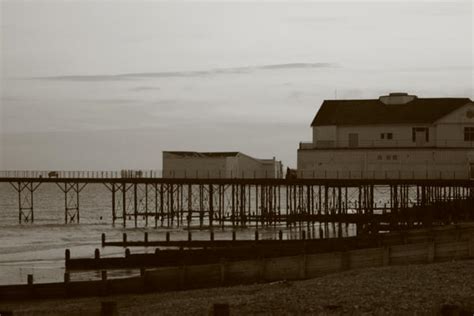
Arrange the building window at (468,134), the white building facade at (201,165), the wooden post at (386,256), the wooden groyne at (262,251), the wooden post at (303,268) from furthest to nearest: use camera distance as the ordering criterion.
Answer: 1. the white building facade at (201,165)
2. the building window at (468,134)
3. the wooden groyne at (262,251)
4. the wooden post at (386,256)
5. the wooden post at (303,268)

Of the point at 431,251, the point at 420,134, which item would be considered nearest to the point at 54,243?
the point at 420,134

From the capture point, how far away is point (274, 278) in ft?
97.6

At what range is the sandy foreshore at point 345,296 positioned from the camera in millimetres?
21266

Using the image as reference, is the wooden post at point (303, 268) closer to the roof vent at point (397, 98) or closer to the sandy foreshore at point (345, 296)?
A: the sandy foreshore at point (345, 296)

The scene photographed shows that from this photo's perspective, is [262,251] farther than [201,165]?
No

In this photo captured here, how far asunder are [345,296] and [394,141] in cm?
4377

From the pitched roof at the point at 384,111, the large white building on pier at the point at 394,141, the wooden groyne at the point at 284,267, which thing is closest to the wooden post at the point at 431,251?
the wooden groyne at the point at 284,267

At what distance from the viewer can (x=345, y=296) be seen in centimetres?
2258

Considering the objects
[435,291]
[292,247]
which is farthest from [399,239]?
[435,291]

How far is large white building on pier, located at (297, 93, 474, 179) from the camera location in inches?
2474

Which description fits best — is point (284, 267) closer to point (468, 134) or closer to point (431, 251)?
point (431, 251)

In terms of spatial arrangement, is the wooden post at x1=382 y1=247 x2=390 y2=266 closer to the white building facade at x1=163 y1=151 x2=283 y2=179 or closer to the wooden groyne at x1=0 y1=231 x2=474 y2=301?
the wooden groyne at x1=0 y1=231 x2=474 y2=301

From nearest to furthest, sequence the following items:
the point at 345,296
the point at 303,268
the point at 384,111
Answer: the point at 345,296 < the point at 303,268 < the point at 384,111

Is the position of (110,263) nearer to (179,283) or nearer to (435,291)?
(179,283)
